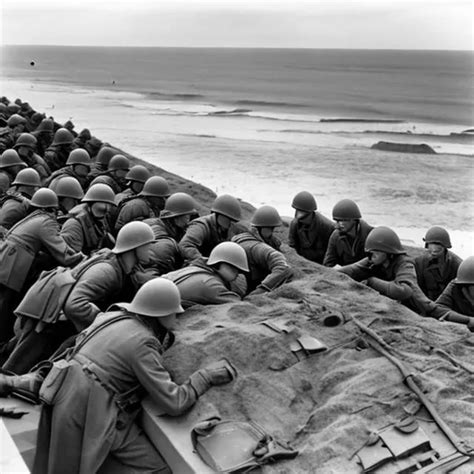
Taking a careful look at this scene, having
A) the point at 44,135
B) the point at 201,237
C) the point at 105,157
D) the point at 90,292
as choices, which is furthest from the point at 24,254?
the point at 44,135

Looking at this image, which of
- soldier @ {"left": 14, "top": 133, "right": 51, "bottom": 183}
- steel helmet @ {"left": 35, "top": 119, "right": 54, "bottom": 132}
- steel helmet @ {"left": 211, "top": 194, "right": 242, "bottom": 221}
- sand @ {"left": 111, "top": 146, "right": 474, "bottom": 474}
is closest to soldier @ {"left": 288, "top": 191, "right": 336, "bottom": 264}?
steel helmet @ {"left": 211, "top": 194, "right": 242, "bottom": 221}

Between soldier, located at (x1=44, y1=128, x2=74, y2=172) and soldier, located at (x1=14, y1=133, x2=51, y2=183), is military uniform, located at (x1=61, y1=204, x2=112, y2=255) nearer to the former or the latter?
soldier, located at (x1=14, y1=133, x2=51, y2=183)

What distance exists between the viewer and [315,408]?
5086 mm

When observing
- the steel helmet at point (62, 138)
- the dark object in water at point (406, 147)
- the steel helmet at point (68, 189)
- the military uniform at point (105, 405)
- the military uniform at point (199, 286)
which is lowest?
the military uniform at point (105, 405)

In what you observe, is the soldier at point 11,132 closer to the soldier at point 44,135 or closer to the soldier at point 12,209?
the soldier at point 44,135

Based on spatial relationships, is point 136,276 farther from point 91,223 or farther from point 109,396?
point 91,223

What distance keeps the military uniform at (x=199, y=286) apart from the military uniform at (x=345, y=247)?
3057 mm

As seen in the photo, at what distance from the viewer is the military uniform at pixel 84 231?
26.7 ft

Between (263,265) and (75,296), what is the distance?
2610 millimetres

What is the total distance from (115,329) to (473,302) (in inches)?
163

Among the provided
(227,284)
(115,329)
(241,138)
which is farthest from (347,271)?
(241,138)

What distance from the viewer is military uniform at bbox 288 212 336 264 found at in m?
10.1

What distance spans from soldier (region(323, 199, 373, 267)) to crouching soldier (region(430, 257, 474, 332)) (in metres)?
1.88

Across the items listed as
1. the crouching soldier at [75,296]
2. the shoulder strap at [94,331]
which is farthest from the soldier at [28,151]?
the shoulder strap at [94,331]
